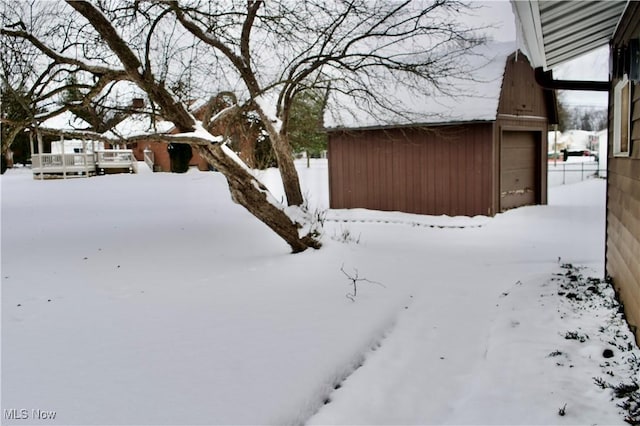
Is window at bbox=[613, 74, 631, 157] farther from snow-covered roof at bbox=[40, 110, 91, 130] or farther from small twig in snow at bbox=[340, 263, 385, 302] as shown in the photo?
snow-covered roof at bbox=[40, 110, 91, 130]

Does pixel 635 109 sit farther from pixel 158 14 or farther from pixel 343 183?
pixel 343 183

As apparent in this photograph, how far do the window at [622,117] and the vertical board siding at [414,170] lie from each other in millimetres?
5597

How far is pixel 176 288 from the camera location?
5387 millimetres

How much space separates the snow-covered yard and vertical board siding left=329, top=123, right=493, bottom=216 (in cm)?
288

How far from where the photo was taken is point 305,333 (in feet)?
13.7

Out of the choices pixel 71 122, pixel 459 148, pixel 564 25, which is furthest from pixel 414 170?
pixel 564 25

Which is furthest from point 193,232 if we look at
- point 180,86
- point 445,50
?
point 445,50

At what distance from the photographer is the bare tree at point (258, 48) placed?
7016mm

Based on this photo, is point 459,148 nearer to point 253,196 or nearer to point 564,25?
point 253,196

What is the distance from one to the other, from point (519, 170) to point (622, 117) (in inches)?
339

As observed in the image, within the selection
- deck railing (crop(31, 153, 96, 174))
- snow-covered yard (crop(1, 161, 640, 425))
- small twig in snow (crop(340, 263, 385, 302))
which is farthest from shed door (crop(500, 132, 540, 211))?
deck railing (crop(31, 153, 96, 174))

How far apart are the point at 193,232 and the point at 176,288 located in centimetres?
418

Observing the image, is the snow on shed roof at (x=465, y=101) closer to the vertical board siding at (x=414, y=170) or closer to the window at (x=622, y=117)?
the vertical board siding at (x=414, y=170)

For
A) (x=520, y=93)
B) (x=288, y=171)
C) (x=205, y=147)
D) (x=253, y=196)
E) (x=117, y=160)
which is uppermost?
(x=520, y=93)
